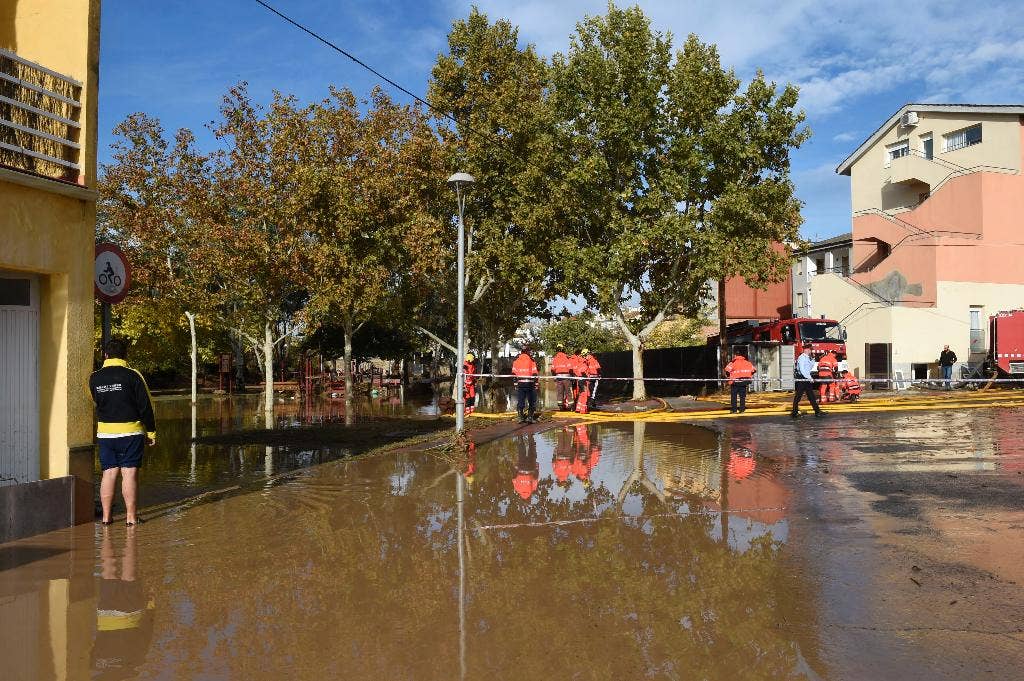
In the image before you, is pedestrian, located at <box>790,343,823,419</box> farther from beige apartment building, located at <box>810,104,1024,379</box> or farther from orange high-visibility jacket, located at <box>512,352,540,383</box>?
beige apartment building, located at <box>810,104,1024,379</box>

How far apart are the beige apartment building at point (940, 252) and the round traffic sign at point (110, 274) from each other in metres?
31.1

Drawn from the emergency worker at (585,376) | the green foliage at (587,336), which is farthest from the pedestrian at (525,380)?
the green foliage at (587,336)

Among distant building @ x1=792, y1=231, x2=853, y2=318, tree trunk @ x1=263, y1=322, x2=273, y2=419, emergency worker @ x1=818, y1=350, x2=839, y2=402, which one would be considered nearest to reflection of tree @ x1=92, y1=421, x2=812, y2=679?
emergency worker @ x1=818, y1=350, x2=839, y2=402

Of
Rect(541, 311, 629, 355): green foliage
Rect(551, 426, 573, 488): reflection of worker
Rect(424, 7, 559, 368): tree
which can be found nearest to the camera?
Rect(551, 426, 573, 488): reflection of worker

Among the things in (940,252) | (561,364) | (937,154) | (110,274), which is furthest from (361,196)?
(937,154)

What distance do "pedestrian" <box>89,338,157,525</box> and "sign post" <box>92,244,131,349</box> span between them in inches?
32.6

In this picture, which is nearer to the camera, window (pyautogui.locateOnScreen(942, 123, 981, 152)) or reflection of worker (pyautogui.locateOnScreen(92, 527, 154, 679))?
reflection of worker (pyautogui.locateOnScreen(92, 527, 154, 679))

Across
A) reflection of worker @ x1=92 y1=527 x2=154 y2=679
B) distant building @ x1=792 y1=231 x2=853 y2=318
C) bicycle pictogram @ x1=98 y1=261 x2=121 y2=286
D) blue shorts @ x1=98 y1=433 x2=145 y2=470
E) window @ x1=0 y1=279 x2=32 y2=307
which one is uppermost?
distant building @ x1=792 y1=231 x2=853 y2=318

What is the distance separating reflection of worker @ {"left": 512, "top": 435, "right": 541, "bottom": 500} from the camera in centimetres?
903

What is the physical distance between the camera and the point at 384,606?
4.90 metres

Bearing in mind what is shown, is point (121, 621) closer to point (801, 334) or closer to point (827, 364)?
point (827, 364)

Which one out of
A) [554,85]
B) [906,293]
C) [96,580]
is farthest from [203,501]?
[906,293]

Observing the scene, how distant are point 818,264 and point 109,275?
150ft

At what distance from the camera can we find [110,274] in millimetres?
8094
